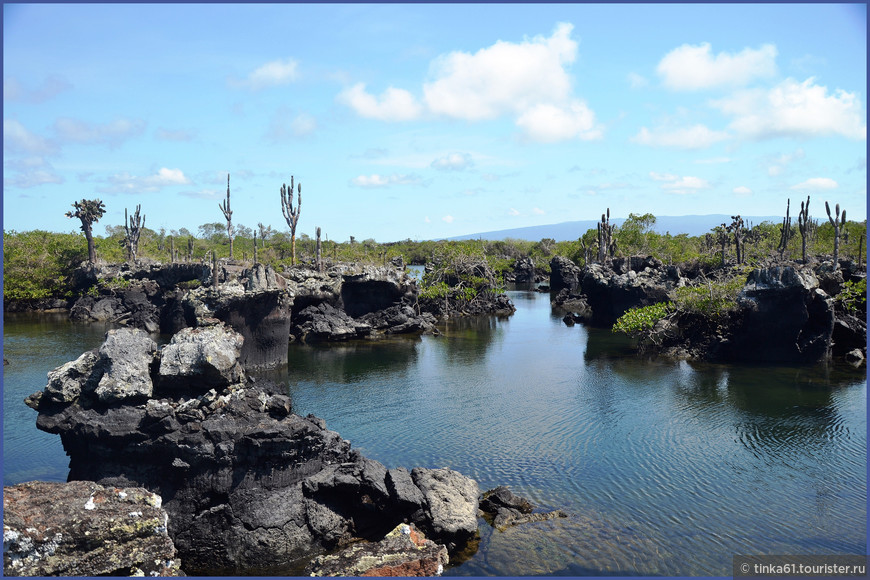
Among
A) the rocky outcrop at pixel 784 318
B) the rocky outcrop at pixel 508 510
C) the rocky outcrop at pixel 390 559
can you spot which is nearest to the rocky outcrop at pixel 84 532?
the rocky outcrop at pixel 390 559

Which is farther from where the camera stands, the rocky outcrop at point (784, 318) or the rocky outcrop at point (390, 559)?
the rocky outcrop at point (784, 318)

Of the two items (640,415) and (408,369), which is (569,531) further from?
(408,369)

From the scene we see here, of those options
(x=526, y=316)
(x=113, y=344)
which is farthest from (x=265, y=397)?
(x=526, y=316)

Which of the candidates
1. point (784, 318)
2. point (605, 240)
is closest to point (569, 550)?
point (784, 318)

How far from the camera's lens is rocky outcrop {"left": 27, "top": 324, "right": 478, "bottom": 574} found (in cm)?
1309

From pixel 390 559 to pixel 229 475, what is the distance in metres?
4.26

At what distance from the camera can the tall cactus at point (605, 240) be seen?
206ft

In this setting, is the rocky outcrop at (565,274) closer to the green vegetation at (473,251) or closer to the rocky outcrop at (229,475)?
the green vegetation at (473,251)

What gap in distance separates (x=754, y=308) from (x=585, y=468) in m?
17.7

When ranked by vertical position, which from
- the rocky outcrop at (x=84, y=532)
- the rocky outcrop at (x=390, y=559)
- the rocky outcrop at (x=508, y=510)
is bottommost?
the rocky outcrop at (x=508, y=510)

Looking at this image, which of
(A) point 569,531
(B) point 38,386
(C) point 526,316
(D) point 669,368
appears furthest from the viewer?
(C) point 526,316

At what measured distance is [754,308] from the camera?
30.7m

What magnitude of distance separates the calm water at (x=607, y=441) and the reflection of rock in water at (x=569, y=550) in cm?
4

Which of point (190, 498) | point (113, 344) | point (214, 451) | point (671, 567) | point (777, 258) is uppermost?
point (777, 258)
